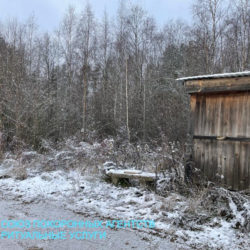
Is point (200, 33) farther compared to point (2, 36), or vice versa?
point (2, 36)

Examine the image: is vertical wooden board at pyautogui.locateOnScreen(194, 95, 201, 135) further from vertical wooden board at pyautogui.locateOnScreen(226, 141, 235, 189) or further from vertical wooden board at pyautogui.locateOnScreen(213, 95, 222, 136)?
vertical wooden board at pyautogui.locateOnScreen(226, 141, 235, 189)

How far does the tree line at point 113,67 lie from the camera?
10426 mm

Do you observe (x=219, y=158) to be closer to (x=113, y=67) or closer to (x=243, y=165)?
(x=243, y=165)

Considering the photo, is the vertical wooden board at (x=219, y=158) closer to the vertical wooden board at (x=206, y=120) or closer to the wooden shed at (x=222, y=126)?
the wooden shed at (x=222, y=126)

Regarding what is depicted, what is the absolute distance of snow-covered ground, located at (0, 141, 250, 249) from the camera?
3158 millimetres

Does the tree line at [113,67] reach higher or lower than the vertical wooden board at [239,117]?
higher

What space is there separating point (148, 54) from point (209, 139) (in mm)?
11968

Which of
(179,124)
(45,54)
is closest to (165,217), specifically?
(179,124)

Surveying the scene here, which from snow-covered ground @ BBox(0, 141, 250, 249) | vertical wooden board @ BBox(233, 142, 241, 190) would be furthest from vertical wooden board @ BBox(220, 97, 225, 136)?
snow-covered ground @ BBox(0, 141, 250, 249)

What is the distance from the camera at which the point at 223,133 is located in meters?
4.36

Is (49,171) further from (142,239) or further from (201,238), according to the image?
(201,238)

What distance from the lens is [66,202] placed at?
4.64m

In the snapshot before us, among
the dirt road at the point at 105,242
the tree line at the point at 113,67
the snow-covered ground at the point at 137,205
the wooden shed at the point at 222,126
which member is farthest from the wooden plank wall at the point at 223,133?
the tree line at the point at 113,67

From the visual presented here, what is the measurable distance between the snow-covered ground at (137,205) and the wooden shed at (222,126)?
0.48 metres
